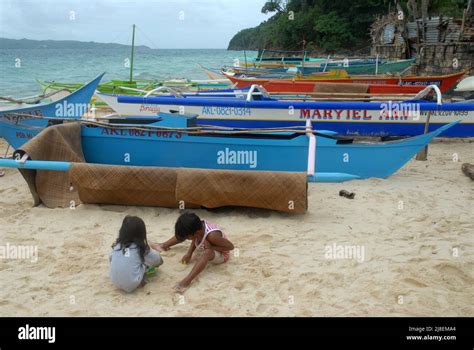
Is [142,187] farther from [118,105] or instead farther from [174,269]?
[118,105]

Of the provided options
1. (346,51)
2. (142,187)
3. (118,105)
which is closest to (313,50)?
(346,51)

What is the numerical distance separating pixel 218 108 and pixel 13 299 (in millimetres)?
4955

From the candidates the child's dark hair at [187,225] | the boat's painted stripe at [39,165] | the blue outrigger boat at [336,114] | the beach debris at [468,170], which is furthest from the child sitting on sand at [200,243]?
the blue outrigger boat at [336,114]

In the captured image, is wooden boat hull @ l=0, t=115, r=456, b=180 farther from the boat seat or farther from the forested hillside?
the forested hillside

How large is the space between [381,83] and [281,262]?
910 centimetres

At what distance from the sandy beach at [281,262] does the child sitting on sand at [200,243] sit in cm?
8

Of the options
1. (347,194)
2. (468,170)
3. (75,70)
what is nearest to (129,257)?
(347,194)

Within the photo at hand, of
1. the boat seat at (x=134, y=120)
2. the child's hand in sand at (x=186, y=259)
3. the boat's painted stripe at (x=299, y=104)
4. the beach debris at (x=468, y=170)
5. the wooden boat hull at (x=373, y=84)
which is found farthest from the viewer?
the wooden boat hull at (x=373, y=84)

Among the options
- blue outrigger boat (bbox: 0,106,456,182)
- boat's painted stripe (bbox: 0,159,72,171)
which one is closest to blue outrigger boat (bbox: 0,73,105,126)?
blue outrigger boat (bbox: 0,106,456,182)

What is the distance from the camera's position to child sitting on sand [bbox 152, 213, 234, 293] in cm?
329

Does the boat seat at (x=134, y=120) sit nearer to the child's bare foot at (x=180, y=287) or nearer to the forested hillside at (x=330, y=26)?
the child's bare foot at (x=180, y=287)

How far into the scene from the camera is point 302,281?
329 centimetres

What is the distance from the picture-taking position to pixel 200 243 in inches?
138

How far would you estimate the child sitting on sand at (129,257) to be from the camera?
3176 millimetres
